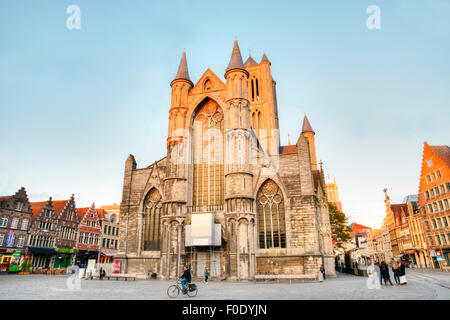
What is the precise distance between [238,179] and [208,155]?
474 cm

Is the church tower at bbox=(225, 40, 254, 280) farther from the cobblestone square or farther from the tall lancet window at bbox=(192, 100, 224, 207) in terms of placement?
the cobblestone square

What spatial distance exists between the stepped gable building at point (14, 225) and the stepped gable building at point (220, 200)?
16.8 meters

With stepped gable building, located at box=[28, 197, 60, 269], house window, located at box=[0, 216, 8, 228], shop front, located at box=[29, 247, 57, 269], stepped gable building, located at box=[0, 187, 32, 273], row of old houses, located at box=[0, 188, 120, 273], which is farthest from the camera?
stepped gable building, located at box=[28, 197, 60, 269]

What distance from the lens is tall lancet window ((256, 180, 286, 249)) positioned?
22.9 m

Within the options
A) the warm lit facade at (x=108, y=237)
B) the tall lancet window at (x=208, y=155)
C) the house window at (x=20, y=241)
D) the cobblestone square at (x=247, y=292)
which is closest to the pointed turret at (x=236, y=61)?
the tall lancet window at (x=208, y=155)

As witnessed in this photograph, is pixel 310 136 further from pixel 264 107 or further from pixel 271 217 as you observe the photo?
pixel 271 217

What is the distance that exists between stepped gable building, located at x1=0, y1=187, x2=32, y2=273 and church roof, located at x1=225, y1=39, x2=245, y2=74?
29343 mm

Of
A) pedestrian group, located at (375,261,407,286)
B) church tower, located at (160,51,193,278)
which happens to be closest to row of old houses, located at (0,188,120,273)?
church tower, located at (160,51,193,278)

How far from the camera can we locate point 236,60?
91.7 feet

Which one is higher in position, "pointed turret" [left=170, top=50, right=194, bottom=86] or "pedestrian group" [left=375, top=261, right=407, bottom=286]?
"pointed turret" [left=170, top=50, right=194, bottom=86]

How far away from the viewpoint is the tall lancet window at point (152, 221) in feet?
85.6

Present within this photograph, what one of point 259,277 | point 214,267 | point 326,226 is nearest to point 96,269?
point 214,267

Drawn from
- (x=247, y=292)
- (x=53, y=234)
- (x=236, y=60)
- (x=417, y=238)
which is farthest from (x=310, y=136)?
(x=53, y=234)
